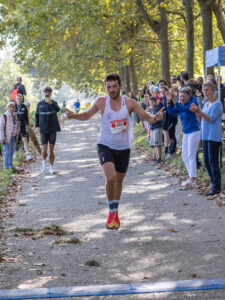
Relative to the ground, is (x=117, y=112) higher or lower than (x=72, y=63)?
lower

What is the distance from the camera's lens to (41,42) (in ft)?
92.5

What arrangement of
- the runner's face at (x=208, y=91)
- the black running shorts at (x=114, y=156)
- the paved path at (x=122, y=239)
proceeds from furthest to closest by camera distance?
the runner's face at (x=208, y=91)
the black running shorts at (x=114, y=156)
the paved path at (x=122, y=239)

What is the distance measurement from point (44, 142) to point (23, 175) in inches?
40.2

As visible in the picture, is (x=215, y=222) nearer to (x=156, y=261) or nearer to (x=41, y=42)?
(x=156, y=261)

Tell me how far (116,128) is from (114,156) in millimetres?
462

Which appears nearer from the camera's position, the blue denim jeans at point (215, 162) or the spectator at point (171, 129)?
the blue denim jeans at point (215, 162)

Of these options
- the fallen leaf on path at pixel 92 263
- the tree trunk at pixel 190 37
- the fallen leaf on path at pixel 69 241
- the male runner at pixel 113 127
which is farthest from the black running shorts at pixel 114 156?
the tree trunk at pixel 190 37

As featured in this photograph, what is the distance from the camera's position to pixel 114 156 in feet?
24.6

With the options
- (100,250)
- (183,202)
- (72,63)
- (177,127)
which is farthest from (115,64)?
(100,250)

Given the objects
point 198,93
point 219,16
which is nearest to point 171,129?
point 198,93

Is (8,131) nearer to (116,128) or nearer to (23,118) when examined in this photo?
(23,118)

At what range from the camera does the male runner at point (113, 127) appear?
23.7ft

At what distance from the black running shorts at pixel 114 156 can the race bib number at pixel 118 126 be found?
0.31 metres

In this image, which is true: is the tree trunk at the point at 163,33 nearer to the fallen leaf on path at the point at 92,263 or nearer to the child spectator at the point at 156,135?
the child spectator at the point at 156,135
